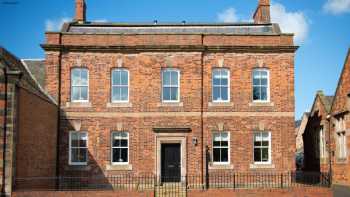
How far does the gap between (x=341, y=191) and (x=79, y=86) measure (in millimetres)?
14555

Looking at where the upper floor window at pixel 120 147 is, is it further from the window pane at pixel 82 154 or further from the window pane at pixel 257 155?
the window pane at pixel 257 155

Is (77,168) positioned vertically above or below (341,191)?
above

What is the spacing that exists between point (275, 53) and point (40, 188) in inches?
563

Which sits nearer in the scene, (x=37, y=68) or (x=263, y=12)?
(x=37, y=68)

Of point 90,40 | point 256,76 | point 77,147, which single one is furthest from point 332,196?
point 90,40

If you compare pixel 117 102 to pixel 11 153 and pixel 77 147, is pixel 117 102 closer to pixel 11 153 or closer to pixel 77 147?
pixel 77 147

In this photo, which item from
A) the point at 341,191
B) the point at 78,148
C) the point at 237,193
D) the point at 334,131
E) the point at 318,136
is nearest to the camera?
the point at 237,193

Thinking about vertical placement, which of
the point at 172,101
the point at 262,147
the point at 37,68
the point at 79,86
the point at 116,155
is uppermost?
the point at 37,68

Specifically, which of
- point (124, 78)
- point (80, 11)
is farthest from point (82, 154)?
point (80, 11)

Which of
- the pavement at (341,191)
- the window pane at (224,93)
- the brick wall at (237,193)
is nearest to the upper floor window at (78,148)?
the brick wall at (237,193)

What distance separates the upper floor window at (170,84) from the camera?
2638cm

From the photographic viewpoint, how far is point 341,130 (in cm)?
2402

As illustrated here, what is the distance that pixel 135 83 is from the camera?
86.1 feet

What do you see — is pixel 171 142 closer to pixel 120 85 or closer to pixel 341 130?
pixel 120 85
